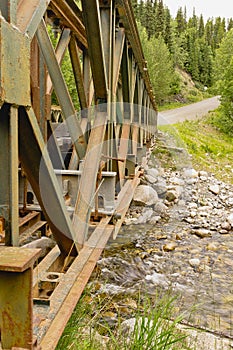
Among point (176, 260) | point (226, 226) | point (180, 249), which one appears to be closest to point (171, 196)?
point (226, 226)

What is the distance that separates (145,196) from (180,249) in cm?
243

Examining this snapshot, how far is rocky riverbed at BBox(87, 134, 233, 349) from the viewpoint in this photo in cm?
510

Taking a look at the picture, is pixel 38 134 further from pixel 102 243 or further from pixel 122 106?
pixel 122 106

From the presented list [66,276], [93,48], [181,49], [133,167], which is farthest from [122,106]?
[181,49]

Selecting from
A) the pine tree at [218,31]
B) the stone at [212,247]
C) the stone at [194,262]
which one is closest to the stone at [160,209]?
the stone at [212,247]

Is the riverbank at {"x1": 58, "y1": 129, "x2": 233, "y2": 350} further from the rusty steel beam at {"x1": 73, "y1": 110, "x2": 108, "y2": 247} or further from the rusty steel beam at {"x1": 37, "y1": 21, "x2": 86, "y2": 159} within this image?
the rusty steel beam at {"x1": 37, "y1": 21, "x2": 86, "y2": 159}

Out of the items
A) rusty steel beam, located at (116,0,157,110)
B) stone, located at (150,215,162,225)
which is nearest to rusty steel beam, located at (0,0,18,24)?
rusty steel beam, located at (116,0,157,110)

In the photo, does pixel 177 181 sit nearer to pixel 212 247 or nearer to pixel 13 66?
pixel 212 247

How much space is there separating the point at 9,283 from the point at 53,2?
11.6 feet

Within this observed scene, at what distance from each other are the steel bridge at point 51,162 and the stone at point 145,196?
3.11 meters

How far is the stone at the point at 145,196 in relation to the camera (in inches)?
372

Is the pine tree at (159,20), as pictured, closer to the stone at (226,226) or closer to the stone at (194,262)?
the stone at (226,226)

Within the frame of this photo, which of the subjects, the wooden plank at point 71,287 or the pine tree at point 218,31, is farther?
the pine tree at point 218,31

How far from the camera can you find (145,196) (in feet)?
31.5
